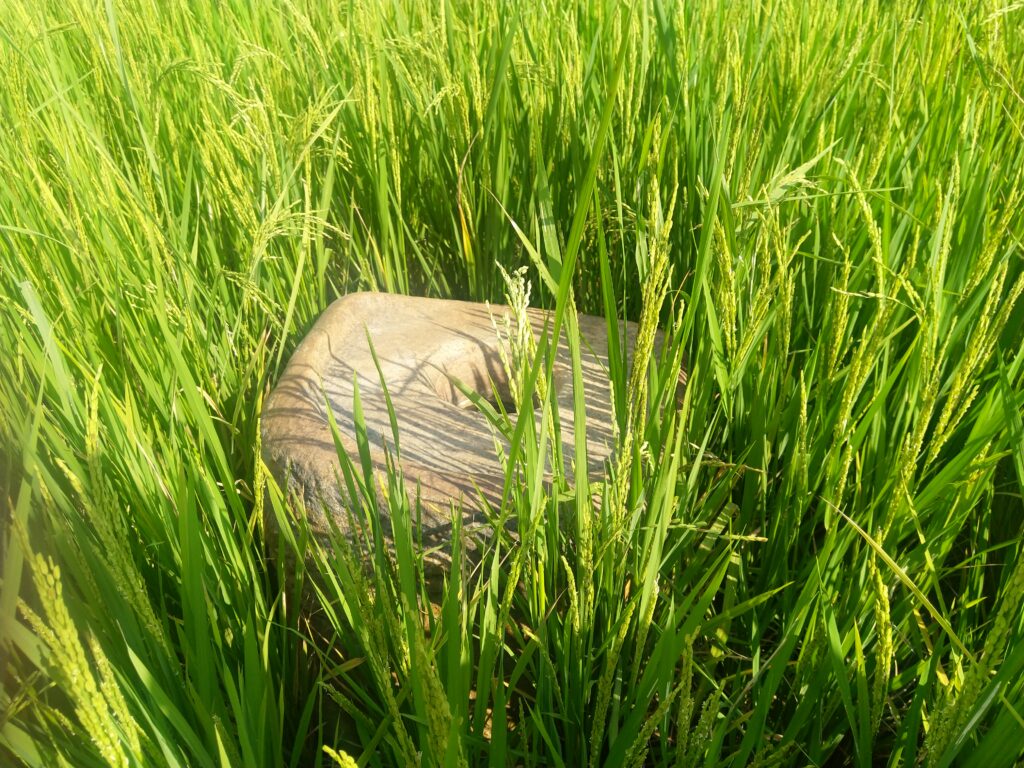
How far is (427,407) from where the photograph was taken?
4.72 ft

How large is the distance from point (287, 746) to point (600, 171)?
1.31 m

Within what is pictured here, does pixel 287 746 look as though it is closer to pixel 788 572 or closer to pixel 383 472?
pixel 383 472

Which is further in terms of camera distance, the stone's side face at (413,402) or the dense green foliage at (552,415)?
the stone's side face at (413,402)

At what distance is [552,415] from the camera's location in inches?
44.4

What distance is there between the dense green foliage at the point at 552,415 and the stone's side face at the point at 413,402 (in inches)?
3.3

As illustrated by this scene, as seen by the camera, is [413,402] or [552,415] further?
[413,402]

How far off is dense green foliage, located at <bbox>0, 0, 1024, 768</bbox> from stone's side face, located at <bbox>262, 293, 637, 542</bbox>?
3.3 inches

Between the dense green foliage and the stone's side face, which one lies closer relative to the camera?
the dense green foliage

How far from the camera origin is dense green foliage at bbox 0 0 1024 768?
0.83 metres

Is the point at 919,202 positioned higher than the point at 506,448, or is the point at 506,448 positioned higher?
the point at 919,202

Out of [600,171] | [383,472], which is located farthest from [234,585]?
[600,171]

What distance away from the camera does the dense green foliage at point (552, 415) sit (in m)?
0.83

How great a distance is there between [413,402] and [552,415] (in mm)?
395

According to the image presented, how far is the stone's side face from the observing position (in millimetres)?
1230
